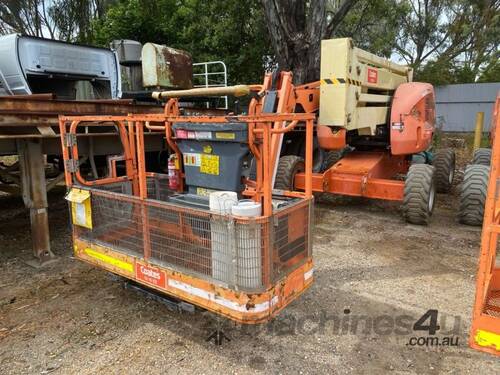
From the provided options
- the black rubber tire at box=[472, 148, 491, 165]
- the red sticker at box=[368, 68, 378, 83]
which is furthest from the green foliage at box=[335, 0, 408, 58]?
the red sticker at box=[368, 68, 378, 83]

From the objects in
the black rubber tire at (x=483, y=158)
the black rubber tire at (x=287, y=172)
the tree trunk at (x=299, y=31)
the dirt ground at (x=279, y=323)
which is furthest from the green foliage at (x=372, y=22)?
the dirt ground at (x=279, y=323)

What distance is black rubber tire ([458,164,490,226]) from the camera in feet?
18.9

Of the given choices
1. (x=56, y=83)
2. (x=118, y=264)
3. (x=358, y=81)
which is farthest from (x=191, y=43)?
(x=118, y=264)

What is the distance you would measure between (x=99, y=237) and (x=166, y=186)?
87 centimetres

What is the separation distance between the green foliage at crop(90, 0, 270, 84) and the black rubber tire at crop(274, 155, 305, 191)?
8464 mm

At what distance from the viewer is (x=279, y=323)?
345 cm

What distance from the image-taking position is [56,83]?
253 inches

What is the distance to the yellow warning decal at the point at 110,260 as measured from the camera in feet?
11.4

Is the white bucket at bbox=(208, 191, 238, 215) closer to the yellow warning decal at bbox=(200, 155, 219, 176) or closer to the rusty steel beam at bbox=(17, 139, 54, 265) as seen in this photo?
the yellow warning decal at bbox=(200, 155, 219, 176)

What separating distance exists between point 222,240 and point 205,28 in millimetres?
12774

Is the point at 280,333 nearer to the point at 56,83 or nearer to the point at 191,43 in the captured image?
the point at 56,83

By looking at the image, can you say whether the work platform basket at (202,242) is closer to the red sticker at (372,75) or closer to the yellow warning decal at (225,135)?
the yellow warning decal at (225,135)

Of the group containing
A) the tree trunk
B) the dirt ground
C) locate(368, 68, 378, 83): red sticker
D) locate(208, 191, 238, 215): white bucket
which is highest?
the tree trunk

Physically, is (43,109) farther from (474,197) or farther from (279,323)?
(474,197)
